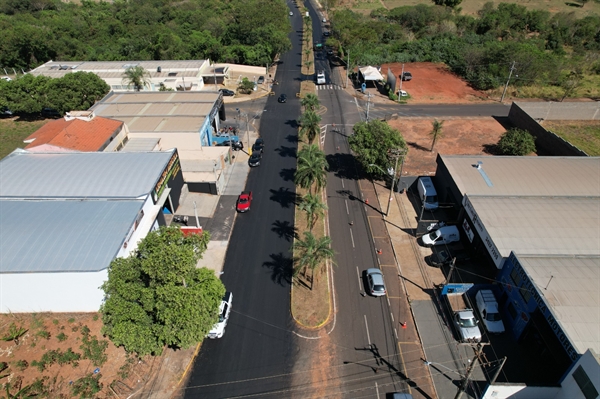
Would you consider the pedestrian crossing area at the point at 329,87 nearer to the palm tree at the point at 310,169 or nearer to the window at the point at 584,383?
the palm tree at the point at 310,169

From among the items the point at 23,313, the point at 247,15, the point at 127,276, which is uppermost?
the point at 247,15

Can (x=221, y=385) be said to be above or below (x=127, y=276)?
below

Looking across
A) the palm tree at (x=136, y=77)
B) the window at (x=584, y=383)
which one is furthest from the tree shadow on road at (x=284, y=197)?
the palm tree at (x=136, y=77)

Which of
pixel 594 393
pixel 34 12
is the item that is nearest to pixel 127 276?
pixel 594 393

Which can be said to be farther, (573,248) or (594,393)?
(573,248)

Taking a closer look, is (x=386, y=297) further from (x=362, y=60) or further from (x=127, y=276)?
(x=362, y=60)

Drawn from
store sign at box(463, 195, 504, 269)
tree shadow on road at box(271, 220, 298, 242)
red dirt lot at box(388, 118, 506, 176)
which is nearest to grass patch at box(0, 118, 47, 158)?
tree shadow on road at box(271, 220, 298, 242)

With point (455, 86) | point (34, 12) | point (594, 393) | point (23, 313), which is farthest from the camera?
point (34, 12)
